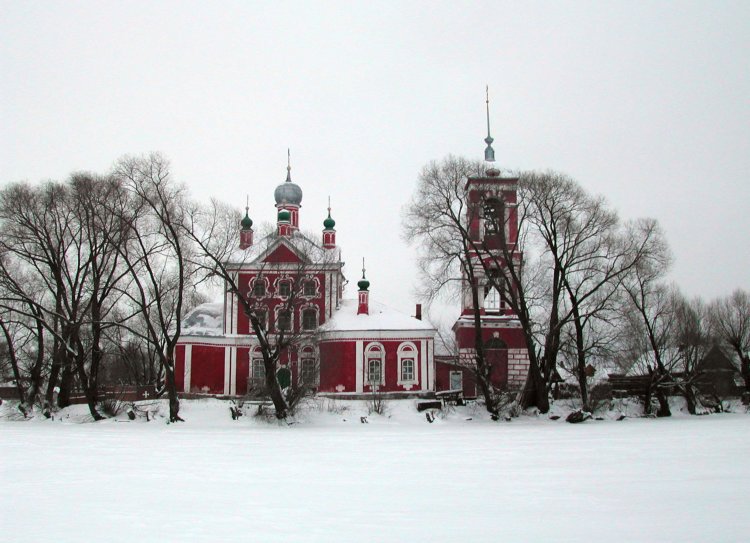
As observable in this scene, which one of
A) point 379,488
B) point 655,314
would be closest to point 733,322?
point 655,314

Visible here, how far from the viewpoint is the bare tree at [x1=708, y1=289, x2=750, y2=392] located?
1636 inches

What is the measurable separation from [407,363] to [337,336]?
11.8ft

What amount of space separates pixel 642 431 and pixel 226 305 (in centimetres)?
2174

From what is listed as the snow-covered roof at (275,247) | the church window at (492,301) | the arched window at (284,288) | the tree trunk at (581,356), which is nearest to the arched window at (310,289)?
the arched window at (284,288)

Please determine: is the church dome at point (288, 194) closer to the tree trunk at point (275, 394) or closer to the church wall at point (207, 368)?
the church wall at point (207, 368)

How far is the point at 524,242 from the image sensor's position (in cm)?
3184

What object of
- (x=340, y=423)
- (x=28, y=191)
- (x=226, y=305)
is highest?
(x=28, y=191)

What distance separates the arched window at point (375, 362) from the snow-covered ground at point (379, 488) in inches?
577

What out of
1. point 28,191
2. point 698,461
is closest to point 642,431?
point 698,461

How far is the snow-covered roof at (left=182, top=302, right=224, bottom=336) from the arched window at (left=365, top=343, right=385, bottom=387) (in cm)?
762

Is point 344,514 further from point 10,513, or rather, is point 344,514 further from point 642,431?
point 642,431

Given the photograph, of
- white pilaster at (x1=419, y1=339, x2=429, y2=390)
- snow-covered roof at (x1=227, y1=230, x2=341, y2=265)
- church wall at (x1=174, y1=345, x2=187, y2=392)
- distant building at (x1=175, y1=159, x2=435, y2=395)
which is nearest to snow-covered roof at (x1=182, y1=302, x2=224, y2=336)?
distant building at (x1=175, y1=159, x2=435, y2=395)

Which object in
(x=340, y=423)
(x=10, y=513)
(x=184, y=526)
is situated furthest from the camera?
(x=340, y=423)

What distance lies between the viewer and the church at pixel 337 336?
35094 millimetres
